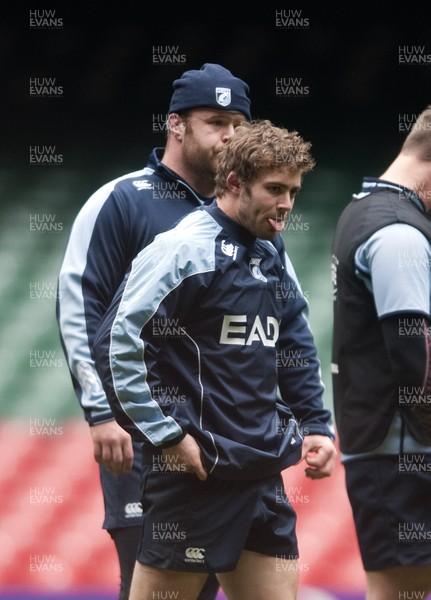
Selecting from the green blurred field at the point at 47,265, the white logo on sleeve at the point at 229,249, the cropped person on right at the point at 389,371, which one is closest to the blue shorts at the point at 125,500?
the cropped person on right at the point at 389,371

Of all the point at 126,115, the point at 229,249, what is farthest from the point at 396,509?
the point at 126,115

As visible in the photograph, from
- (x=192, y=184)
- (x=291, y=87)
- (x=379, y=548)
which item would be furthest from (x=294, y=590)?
(x=291, y=87)

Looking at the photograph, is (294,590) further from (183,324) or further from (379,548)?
(183,324)

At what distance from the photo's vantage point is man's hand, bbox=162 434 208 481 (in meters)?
2.86

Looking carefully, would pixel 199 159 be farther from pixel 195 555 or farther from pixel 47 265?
pixel 47 265

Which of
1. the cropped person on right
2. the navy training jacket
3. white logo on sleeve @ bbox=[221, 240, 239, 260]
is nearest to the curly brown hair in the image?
white logo on sleeve @ bbox=[221, 240, 239, 260]

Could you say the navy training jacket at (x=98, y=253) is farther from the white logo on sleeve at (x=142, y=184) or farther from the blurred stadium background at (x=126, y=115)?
the blurred stadium background at (x=126, y=115)

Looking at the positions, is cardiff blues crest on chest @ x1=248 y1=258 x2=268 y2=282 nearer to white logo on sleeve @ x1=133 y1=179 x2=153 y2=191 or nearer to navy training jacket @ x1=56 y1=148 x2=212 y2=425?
navy training jacket @ x1=56 y1=148 x2=212 y2=425

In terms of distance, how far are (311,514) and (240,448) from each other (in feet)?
6.98

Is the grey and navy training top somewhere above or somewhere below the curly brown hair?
below

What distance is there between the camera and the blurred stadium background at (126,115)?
521 centimetres

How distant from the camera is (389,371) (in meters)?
3.11

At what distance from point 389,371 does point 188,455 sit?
0.53 metres

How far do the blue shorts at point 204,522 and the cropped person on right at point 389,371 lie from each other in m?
0.27
